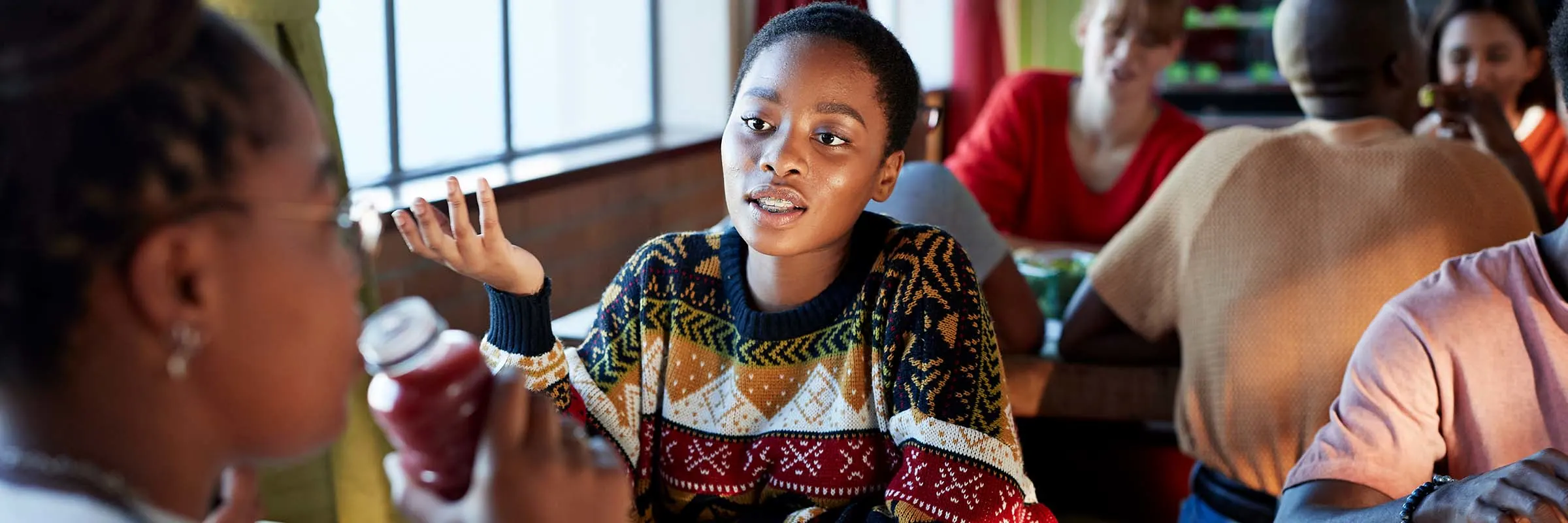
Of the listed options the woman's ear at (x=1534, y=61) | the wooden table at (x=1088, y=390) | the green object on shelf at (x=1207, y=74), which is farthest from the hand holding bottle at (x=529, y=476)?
the green object on shelf at (x=1207, y=74)

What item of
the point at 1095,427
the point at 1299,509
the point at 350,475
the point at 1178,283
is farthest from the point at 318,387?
the point at 1095,427

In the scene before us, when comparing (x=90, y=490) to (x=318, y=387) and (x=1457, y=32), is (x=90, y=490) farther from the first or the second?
(x=1457, y=32)

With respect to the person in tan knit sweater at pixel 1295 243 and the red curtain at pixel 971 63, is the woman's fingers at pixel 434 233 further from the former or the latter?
the red curtain at pixel 971 63

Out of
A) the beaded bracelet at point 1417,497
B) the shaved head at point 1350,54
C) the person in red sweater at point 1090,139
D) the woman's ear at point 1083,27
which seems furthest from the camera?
the woman's ear at point 1083,27

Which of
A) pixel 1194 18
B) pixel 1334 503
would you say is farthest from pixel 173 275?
pixel 1194 18

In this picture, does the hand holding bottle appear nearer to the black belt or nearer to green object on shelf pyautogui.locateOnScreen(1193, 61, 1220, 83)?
the black belt

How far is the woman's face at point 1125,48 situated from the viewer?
3.52 m

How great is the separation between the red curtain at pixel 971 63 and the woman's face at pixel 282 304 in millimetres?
6959

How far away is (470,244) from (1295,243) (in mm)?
1219

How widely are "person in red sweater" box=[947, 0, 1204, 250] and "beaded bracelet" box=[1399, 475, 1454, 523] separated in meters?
2.13

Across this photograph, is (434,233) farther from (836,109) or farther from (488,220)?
(836,109)

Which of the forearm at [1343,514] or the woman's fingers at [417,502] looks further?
the forearm at [1343,514]

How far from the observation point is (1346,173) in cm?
206

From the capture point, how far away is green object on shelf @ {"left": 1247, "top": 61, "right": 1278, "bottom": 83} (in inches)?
337
